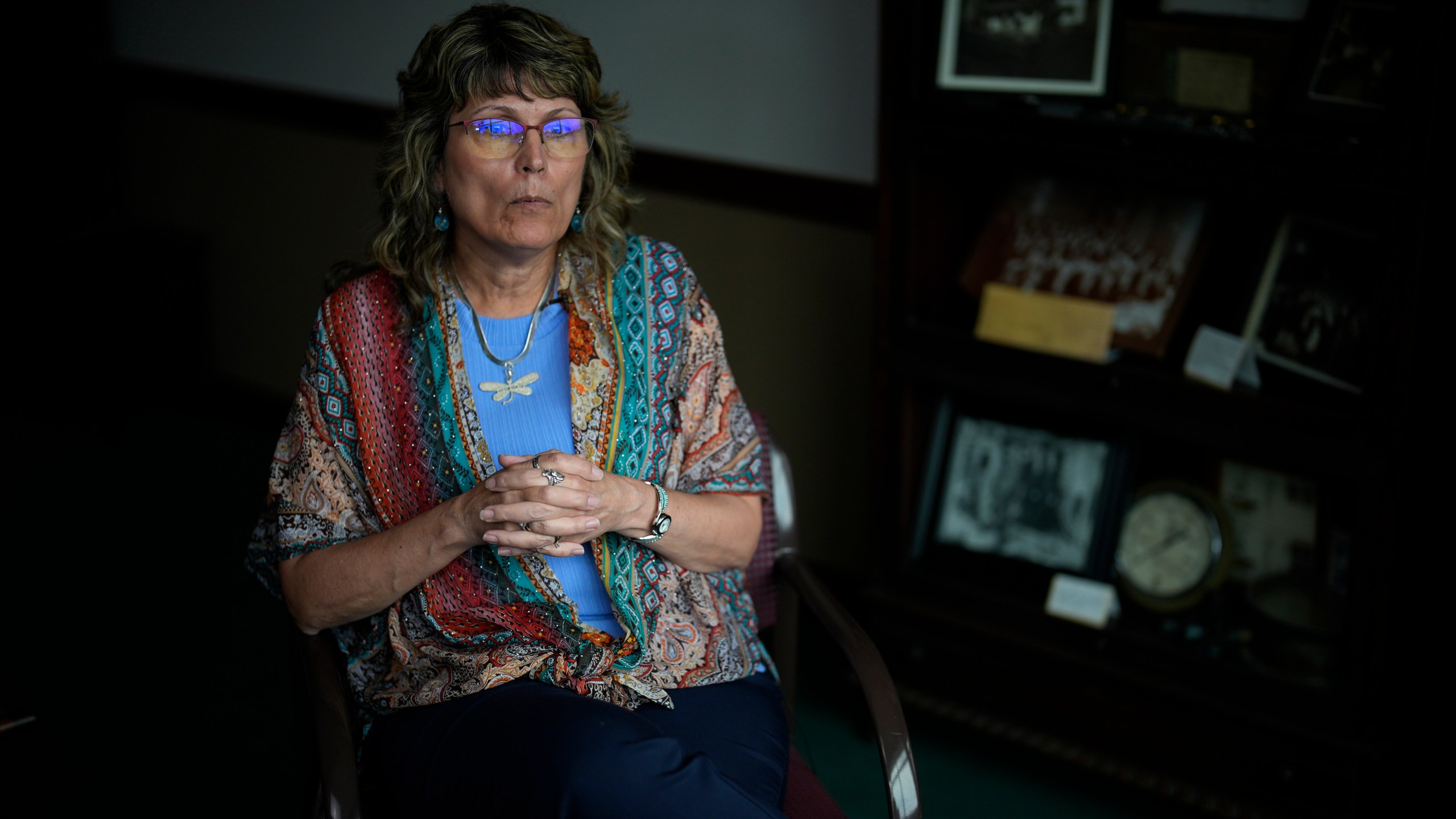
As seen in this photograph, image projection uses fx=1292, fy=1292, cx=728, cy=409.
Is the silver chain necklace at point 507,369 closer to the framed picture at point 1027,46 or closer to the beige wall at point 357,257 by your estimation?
the framed picture at point 1027,46

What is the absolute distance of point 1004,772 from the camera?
2.62 m

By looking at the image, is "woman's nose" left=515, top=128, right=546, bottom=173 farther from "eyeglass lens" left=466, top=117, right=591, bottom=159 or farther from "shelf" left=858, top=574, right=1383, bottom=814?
"shelf" left=858, top=574, right=1383, bottom=814

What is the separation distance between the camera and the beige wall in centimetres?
302

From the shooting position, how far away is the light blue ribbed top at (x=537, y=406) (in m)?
1.67

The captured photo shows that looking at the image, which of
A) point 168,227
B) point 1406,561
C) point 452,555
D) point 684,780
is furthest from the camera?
point 168,227

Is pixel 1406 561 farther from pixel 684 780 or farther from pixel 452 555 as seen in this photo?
pixel 452 555

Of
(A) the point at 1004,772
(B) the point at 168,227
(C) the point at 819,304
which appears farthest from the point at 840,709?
(B) the point at 168,227

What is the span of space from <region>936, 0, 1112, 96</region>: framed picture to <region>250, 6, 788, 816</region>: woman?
2.40 ft

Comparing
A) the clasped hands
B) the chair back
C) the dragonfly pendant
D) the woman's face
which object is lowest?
the chair back

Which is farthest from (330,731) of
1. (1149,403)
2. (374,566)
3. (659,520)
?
(1149,403)

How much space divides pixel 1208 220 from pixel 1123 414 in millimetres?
376

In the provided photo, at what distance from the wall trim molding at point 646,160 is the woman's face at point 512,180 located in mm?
885

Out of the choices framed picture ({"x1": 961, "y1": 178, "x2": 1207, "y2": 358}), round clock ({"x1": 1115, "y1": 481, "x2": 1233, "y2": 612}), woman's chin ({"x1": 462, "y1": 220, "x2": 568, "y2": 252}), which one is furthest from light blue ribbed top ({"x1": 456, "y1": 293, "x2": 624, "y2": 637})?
round clock ({"x1": 1115, "y1": 481, "x2": 1233, "y2": 612})

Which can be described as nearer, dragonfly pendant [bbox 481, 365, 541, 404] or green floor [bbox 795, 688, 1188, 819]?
dragonfly pendant [bbox 481, 365, 541, 404]
